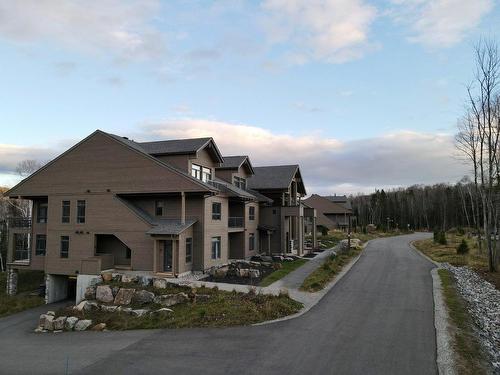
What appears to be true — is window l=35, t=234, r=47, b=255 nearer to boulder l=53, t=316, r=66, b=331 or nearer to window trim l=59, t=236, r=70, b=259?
window trim l=59, t=236, r=70, b=259

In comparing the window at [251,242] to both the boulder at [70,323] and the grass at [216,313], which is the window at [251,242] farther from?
the boulder at [70,323]

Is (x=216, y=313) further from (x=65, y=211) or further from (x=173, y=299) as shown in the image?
(x=65, y=211)

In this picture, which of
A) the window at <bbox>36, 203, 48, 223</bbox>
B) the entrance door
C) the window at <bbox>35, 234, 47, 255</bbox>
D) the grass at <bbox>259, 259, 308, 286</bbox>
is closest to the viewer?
the grass at <bbox>259, 259, 308, 286</bbox>

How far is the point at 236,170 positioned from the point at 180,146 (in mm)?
7736

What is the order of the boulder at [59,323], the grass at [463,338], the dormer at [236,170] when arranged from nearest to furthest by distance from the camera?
the grass at [463,338] < the boulder at [59,323] < the dormer at [236,170]

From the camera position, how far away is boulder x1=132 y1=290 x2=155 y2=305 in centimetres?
1928

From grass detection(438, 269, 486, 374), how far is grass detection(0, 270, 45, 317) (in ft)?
88.6

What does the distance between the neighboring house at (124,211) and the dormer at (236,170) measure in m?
4.27

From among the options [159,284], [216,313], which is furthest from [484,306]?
[159,284]

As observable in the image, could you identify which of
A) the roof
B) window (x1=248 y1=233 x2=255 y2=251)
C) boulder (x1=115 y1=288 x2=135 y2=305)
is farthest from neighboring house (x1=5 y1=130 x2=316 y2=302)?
the roof

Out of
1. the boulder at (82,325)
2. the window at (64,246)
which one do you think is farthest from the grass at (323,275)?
the window at (64,246)

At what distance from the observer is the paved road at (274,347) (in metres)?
10.6

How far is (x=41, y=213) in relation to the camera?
3084 cm

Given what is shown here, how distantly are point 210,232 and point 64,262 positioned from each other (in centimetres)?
1101
